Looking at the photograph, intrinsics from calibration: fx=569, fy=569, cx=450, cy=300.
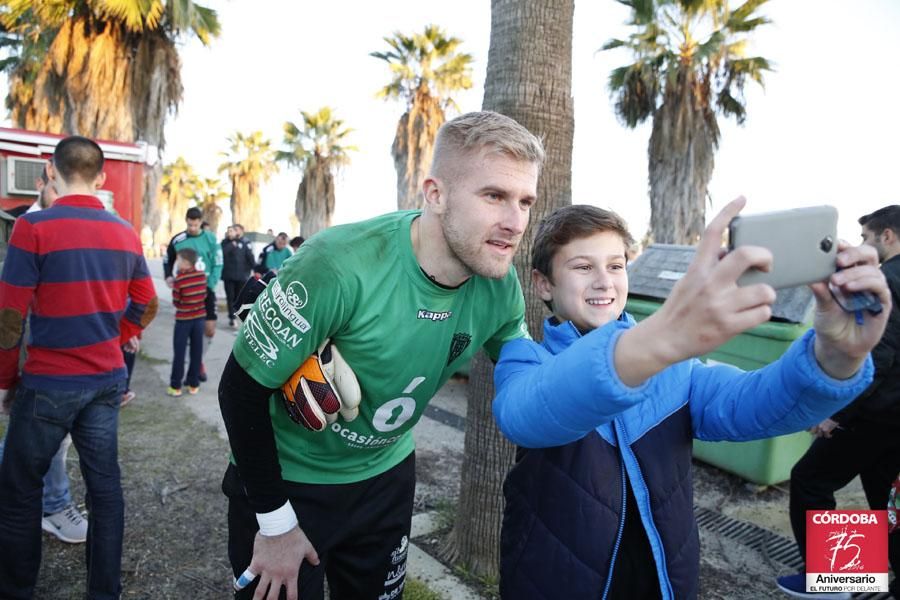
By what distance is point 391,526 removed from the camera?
84.5 inches

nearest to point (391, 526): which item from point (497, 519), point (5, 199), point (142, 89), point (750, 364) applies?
point (497, 519)

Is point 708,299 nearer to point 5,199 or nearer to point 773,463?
point 773,463

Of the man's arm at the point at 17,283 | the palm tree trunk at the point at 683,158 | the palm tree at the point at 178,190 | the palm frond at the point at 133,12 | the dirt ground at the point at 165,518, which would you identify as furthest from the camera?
the palm tree at the point at 178,190

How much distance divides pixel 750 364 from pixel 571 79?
9.55 feet

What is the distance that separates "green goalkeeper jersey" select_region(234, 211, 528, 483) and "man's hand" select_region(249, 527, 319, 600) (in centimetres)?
22

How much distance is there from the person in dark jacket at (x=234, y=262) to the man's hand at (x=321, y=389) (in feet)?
34.8

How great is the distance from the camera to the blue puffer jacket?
129 centimetres

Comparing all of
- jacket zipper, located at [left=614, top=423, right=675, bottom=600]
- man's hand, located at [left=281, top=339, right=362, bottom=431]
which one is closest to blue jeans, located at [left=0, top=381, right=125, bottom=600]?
man's hand, located at [left=281, top=339, right=362, bottom=431]

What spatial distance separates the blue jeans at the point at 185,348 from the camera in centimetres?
659

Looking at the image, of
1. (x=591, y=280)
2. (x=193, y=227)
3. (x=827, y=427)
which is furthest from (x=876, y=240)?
(x=193, y=227)

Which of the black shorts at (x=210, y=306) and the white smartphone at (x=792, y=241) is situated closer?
the white smartphone at (x=792, y=241)

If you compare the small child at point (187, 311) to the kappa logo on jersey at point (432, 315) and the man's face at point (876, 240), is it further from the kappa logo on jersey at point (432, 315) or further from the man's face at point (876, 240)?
the man's face at point (876, 240)

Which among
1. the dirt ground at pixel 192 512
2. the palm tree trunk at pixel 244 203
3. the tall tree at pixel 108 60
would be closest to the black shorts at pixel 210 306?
the dirt ground at pixel 192 512

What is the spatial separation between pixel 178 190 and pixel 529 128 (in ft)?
178
